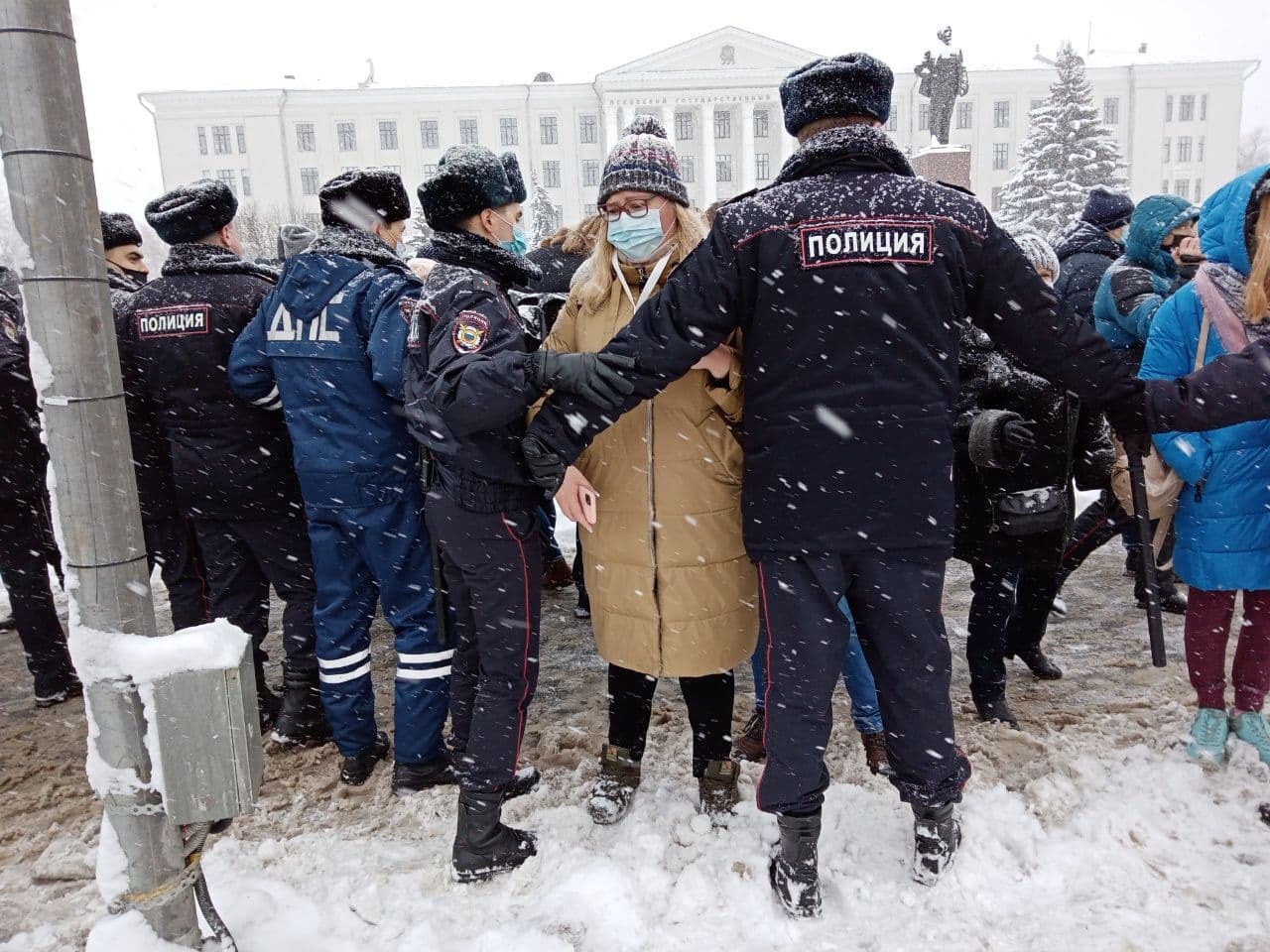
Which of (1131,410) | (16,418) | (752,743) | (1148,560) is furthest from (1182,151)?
(16,418)

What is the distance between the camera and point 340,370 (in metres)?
3.00

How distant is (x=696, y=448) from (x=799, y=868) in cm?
125

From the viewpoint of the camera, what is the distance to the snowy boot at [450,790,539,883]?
2504mm

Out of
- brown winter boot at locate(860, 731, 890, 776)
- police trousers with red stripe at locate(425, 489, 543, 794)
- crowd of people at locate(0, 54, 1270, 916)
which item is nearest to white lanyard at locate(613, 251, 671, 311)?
crowd of people at locate(0, 54, 1270, 916)

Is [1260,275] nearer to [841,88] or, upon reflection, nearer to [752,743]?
[841,88]

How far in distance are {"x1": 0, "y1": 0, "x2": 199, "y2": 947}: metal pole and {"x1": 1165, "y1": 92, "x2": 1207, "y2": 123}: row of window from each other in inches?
2564

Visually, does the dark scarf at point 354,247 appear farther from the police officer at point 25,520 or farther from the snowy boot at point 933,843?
the snowy boot at point 933,843

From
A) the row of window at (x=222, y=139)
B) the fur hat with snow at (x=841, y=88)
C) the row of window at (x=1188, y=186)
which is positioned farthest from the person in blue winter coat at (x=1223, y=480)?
the row of window at (x=1188, y=186)

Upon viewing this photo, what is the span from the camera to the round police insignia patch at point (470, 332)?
2338mm

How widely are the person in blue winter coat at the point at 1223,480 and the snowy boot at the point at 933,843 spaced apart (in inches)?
46.8

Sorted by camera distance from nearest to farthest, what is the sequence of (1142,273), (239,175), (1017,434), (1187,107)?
(1017,434) < (1142,273) < (1187,107) < (239,175)

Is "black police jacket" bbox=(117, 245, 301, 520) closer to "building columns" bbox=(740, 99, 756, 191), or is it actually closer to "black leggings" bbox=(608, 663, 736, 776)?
Result: "black leggings" bbox=(608, 663, 736, 776)

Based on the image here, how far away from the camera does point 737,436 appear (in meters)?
2.64

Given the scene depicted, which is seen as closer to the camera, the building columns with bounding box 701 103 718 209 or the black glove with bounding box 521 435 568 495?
the black glove with bounding box 521 435 568 495
